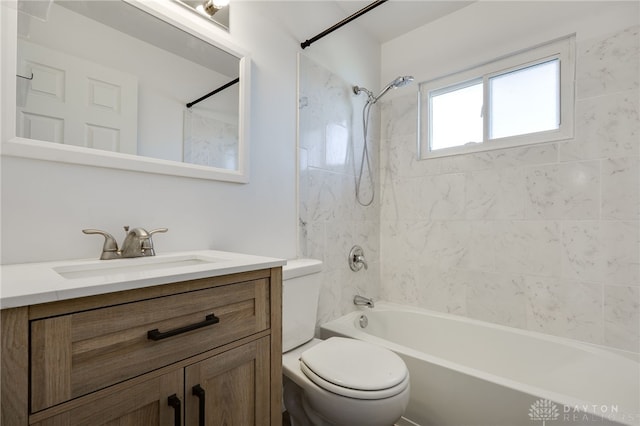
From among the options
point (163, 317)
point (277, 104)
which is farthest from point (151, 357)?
point (277, 104)

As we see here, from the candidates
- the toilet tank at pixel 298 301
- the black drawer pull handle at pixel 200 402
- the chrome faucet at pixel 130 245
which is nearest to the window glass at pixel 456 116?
the toilet tank at pixel 298 301

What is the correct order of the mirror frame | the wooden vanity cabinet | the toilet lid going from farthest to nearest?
the toilet lid
the mirror frame
the wooden vanity cabinet

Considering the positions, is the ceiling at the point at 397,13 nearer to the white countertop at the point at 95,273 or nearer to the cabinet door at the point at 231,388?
the white countertop at the point at 95,273

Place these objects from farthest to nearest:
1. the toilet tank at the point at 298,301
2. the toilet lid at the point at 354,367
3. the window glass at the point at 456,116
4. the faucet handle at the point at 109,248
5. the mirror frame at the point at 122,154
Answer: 1. the window glass at the point at 456,116
2. the toilet tank at the point at 298,301
3. the toilet lid at the point at 354,367
4. the faucet handle at the point at 109,248
5. the mirror frame at the point at 122,154

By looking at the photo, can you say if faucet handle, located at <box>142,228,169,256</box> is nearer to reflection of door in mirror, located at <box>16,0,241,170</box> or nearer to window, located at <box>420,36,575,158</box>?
reflection of door in mirror, located at <box>16,0,241,170</box>

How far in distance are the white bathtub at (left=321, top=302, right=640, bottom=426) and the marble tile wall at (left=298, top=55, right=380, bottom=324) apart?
0.22 m

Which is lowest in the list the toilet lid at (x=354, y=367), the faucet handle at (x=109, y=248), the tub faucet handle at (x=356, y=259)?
the toilet lid at (x=354, y=367)

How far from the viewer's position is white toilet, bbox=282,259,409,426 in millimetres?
1070

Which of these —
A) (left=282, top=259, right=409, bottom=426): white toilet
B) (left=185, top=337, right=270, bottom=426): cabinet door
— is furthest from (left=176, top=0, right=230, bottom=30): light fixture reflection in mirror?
(left=185, top=337, right=270, bottom=426): cabinet door

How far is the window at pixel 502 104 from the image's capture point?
175cm

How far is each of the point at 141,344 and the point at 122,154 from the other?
2.29 ft

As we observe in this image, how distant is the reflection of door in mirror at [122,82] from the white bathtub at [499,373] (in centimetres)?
136

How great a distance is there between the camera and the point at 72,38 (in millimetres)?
975

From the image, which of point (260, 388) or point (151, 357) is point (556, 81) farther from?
point (151, 357)
